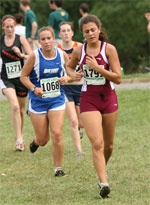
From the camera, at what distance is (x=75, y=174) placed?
28.8 feet

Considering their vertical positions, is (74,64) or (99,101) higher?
(74,64)

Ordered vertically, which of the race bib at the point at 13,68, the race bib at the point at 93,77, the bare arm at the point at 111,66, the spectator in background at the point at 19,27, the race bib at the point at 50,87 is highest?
the bare arm at the point at 111,66

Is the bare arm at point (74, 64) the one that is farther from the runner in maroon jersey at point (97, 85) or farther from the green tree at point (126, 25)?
the green tree at point (126, 25)

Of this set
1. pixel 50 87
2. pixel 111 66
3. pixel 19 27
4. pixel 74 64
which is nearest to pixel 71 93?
pixel 50 87

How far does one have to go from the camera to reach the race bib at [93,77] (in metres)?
7.31

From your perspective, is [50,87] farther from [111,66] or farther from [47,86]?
[111,66]

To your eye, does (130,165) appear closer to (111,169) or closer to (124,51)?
(111,169)

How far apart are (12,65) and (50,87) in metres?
2.50

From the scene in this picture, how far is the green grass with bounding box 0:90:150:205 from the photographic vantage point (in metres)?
7.27

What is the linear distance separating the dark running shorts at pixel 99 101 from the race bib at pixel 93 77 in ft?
0.30

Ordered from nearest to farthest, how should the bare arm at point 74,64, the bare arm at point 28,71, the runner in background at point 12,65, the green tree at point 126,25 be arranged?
the bare arm at point 74,64, the bare arm at point 28,71, the runner in background at point 12,65, the green tree at point 126,25

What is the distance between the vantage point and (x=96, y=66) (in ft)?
23.2

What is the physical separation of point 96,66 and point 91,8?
114 ft

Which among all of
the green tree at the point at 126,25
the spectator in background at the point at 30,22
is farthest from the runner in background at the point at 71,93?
the green tree at the point at 126,25
